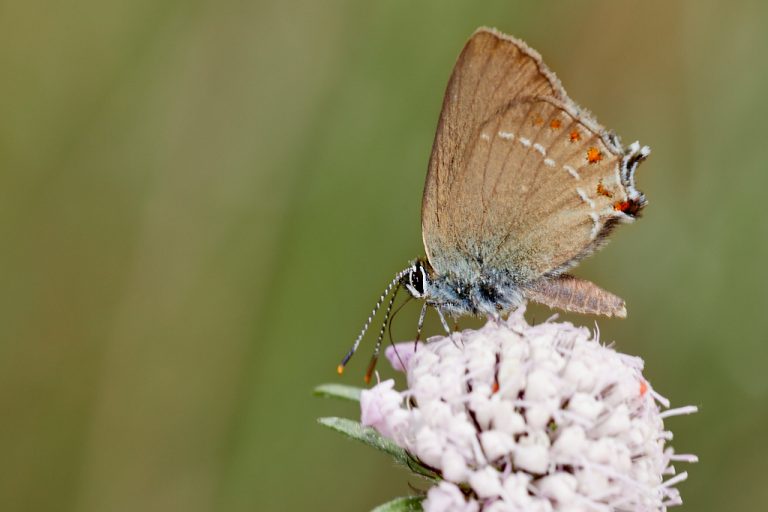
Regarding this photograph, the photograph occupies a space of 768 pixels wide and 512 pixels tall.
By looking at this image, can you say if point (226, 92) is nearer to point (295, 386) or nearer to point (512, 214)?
point (295, 386)

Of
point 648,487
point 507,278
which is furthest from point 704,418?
point 648,487

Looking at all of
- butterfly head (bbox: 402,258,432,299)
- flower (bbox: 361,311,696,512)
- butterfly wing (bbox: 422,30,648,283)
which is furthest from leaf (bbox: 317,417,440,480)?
butterfly wing (bbox: 422,30,648,283)

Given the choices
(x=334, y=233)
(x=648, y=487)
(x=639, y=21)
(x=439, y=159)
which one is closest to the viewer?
(x=648, y=487)

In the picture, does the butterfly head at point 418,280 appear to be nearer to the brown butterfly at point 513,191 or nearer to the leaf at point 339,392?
the brown butterfly at point 513,191

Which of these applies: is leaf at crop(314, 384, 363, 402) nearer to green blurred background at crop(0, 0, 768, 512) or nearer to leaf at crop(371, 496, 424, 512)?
leaf at crop(371, 496, 424, 512)

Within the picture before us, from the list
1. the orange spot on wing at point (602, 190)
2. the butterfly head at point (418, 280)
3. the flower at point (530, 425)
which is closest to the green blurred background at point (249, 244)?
the butterfly head at point (418, 280)

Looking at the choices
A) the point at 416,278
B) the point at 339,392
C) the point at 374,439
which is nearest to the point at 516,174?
the point at 416,278
